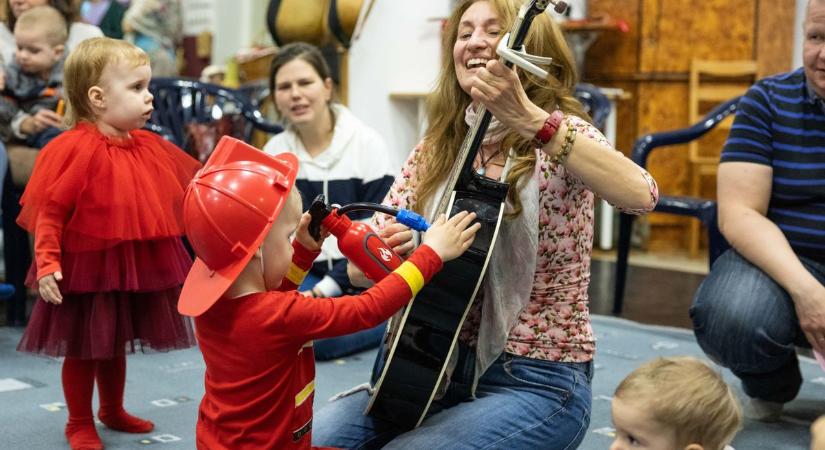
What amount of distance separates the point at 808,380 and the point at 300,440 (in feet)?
6.53

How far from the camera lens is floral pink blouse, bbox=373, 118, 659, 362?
1807 mm

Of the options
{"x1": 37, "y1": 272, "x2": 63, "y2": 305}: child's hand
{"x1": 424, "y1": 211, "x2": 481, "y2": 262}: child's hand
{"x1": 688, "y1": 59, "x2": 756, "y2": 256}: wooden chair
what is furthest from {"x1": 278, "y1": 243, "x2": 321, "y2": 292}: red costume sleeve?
{"x1": 688, "y1": 59, "x2": 756, "y2": 256}: wooden chair

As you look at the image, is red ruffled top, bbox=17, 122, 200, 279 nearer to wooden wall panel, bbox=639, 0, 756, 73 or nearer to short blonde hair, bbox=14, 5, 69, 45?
short blonde hair, bbox=14, 5, 69, 45

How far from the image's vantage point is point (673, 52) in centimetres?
614

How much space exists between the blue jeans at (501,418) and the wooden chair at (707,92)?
14.3 ft

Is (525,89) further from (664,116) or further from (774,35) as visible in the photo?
(774,35)

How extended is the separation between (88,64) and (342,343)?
1.34 metres

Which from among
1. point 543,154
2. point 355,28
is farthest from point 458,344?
point 355,28

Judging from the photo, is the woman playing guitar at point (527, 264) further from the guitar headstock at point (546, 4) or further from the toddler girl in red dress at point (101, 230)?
the toddler girl in red dress at point (101, 230)

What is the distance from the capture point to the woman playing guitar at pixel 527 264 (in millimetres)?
1694

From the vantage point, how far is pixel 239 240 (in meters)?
1.56

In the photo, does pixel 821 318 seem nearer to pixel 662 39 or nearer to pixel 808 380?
pixel 808 380

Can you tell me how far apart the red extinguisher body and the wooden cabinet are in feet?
15.3

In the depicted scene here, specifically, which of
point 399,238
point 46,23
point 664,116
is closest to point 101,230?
point 399,238
